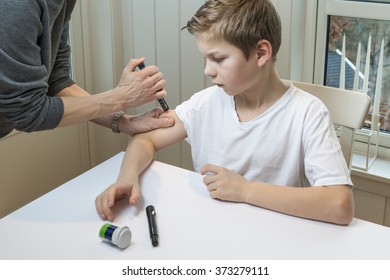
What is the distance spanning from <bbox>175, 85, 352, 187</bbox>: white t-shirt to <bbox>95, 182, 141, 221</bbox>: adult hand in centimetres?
28

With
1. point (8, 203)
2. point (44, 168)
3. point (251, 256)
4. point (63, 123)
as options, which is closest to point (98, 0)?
point (44, 168)

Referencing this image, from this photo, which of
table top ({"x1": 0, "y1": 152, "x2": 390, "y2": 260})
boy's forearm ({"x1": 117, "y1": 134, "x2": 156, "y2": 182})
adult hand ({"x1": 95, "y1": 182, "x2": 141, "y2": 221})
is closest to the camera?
table top ({"x1": 0, "y1": 152, "x2": 390, "y2": 260})

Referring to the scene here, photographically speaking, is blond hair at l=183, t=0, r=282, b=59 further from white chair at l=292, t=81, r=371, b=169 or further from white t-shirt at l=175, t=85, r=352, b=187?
white chair at l=292, t=81, r=371, b=169

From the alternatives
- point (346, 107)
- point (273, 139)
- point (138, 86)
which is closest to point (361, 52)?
point (346, 107)

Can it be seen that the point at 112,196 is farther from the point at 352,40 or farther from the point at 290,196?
the point at 352,40

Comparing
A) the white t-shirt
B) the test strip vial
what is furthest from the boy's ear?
the test strip vial

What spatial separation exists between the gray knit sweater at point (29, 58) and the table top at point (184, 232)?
0.20m

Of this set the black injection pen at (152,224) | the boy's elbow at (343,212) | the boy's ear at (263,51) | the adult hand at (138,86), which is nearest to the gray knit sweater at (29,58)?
the adult hand at (138,86)

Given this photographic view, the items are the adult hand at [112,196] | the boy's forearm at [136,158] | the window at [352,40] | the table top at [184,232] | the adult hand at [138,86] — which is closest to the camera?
the table top at [184,232]

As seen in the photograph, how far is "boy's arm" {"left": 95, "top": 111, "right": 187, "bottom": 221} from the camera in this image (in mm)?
1195

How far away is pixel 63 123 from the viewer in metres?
1.37

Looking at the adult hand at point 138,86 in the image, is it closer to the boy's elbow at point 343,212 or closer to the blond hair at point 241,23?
the blond hair at point 241,23

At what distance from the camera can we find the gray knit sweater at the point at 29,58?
1151mm
